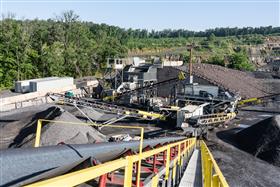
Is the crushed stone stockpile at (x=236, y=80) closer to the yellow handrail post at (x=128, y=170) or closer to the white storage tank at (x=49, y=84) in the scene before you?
the white storage tank at (x=49, y=84)

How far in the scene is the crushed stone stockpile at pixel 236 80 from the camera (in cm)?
4675

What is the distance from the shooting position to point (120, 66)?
43.5 meters

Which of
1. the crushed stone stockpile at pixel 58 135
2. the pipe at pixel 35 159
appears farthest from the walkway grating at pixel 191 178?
the crushed stone stockpile at pixel 58 135

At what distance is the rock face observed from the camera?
2266 cm

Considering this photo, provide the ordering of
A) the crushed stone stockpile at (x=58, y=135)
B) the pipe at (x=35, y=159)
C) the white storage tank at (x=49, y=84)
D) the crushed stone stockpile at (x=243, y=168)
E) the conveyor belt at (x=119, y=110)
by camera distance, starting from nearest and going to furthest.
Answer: the pipe at (x=35, y=159)
the crushed stone stockpile at (x=243, y=168)
the crushed stone stockpile at (x=58, y=135)
the conveyor belt at (x=119, y=110)
the white storage tank at (x=49, y=84)

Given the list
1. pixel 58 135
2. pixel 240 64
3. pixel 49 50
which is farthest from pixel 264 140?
pixel 240 64

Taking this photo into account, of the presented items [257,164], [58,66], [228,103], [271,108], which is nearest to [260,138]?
[257,164]

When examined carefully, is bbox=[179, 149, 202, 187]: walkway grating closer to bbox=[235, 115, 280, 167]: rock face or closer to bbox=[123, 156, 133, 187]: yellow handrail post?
bbox=[123, 156, 133, 187]: yellow handrail post

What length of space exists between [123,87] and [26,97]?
12.0m

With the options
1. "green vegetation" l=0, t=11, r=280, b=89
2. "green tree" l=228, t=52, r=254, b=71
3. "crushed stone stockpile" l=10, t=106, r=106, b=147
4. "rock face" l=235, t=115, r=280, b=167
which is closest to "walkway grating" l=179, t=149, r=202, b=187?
"crushed stone stockpile" l=10, t=106, r=106, b=147

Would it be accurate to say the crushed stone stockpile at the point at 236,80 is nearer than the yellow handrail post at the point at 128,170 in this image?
No

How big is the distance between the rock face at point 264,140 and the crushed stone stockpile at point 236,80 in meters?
18.5

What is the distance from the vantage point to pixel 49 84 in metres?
38.8

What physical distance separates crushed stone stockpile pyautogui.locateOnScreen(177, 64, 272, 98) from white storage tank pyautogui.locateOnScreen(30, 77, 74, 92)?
14707 millimetres
